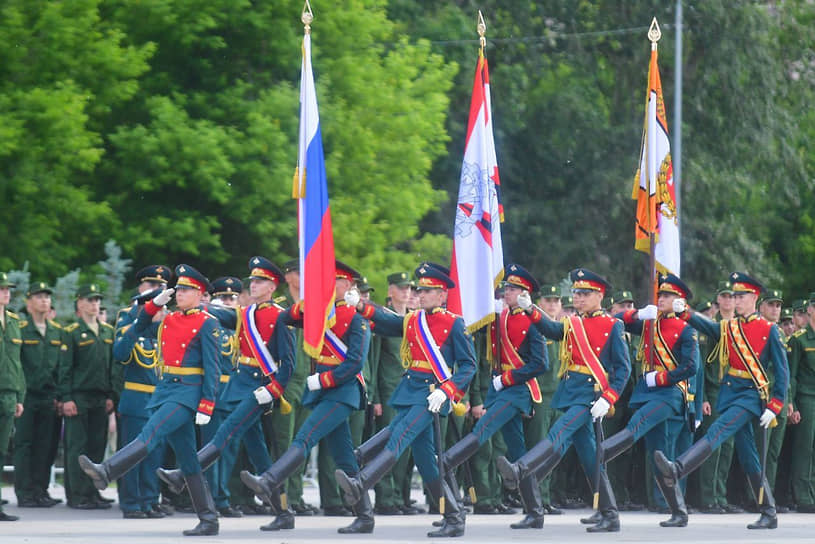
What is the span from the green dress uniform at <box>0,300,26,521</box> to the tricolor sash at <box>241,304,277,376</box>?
2.16 metres

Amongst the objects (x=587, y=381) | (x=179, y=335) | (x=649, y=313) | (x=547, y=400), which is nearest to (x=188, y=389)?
(x=179, y=335)

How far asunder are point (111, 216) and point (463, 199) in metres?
8.59

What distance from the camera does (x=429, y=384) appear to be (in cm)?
1298

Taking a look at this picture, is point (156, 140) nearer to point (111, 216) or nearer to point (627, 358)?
point (111, 216)

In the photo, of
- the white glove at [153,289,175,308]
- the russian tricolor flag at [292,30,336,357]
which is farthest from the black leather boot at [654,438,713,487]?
the white glove at [153,289,175,308]

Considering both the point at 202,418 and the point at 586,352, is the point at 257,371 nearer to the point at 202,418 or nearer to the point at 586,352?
the point at 202,418

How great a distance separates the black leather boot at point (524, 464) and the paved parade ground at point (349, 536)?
0.45m

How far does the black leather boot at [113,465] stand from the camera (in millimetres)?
12172

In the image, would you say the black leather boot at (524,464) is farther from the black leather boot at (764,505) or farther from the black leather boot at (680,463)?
the black leather boot at (764,505)

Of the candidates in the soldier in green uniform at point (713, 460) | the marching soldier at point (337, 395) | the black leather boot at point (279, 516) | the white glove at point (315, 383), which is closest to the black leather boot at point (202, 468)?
the marching soldier at point (337, 395)

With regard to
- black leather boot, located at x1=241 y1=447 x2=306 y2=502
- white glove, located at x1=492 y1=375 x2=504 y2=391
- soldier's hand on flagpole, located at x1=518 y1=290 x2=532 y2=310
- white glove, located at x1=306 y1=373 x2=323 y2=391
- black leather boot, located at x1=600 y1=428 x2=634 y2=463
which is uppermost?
soldier's hand on flagpole, located at x1=518 y1=290 x2=532 y2=310

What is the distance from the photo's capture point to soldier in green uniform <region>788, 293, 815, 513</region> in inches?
666

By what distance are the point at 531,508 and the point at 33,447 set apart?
189 inches

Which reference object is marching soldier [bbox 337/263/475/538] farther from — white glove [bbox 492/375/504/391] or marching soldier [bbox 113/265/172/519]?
marching soldier [bbox 113/265/172/519]
